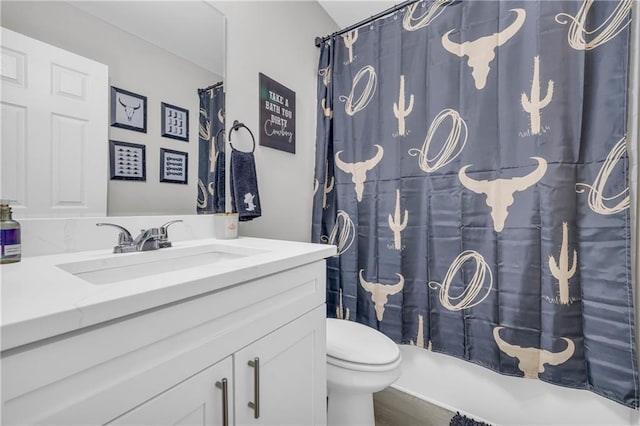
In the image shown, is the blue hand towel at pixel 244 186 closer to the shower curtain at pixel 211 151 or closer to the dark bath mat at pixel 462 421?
the shower curtain at pixel 211 151

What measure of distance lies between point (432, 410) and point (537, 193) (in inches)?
45.9

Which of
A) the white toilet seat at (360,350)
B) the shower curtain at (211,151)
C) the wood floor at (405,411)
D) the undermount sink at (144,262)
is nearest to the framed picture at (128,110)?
the shower curtain at (211,151)

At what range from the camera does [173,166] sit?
1.09 meters

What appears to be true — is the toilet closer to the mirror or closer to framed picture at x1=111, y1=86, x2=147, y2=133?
the mirror

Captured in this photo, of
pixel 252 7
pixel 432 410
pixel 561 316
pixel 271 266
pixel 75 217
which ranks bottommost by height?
pixel 432 410

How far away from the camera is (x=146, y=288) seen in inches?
19.1

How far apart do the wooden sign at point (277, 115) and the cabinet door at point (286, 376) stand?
3.01 ft

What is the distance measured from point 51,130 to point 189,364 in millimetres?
763

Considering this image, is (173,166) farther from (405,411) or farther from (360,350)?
(405,411)

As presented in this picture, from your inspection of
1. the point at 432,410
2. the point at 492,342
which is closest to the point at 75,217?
the point at 492,342

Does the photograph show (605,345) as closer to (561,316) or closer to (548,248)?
(561,316)

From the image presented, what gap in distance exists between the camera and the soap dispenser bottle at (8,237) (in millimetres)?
646

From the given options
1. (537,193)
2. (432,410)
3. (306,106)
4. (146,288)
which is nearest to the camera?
(146,288)

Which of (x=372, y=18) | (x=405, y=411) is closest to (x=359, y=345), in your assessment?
(x=405, y=411)
